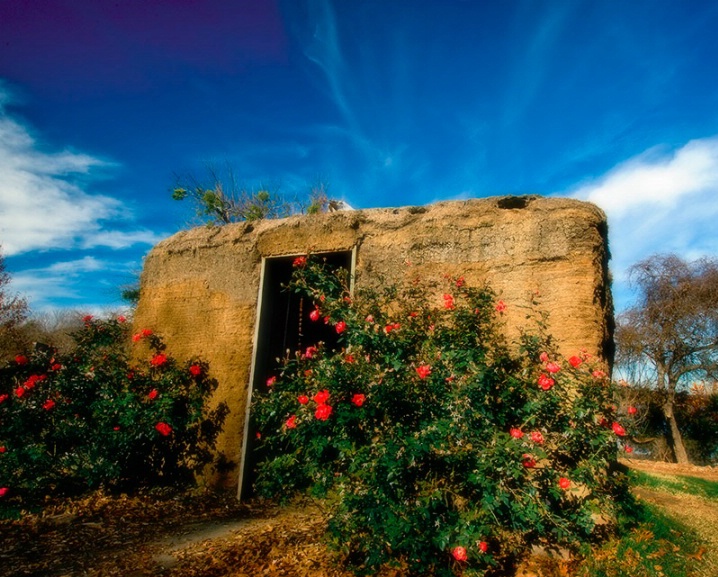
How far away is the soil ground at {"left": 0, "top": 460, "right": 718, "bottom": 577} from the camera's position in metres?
2.98

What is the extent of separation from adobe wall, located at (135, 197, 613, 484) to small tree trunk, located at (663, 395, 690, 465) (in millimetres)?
12180

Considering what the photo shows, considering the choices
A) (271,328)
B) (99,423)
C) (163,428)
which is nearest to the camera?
(163,428)

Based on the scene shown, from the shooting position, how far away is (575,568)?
2918 millimetres

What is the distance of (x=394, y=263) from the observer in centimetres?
455

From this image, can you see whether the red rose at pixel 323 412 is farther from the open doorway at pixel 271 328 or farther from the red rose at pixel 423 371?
the open doorway at pixel 271 328

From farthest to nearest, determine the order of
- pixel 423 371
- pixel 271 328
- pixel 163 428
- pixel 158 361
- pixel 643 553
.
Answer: pixel 271 328 < pixel 158 361 < pixel 163 428 < pixel 643 553 < pixel 423 371

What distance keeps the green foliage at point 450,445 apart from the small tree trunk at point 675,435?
12705 mm

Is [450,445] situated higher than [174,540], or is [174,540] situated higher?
[450,445]

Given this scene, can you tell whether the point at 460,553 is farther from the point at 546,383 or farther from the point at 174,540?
the point at 174,540

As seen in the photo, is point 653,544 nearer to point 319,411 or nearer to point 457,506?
point 457,506


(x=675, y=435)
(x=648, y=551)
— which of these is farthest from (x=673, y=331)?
(x=648, y=551)

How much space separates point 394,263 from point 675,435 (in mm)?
13771

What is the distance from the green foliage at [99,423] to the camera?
4.51 m

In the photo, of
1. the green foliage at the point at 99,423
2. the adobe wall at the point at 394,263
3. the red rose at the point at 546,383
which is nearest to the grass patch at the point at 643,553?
the red rose at the point at 546,383
